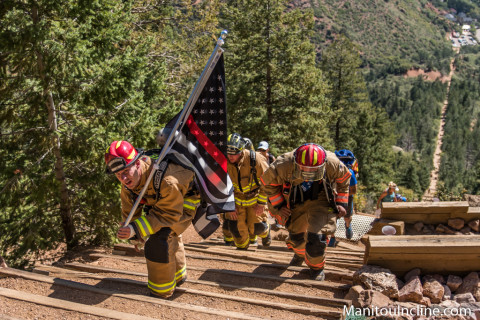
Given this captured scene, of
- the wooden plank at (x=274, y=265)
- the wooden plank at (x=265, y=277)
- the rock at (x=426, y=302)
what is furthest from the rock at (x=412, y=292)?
the wooden plank at (x=274, y=265)

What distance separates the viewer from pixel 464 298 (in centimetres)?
492

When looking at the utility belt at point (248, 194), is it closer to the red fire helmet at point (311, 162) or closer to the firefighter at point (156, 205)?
the red fire helmet at point (311, 162)

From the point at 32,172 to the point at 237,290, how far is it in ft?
17.3

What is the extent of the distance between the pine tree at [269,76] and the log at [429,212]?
44.7 feet

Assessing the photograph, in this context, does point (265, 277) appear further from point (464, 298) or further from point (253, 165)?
point (464, 298)

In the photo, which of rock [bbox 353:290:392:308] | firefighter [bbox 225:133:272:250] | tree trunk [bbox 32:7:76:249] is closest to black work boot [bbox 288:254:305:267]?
firefighter [bbox 225:133:272:250]

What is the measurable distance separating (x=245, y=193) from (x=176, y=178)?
322cm

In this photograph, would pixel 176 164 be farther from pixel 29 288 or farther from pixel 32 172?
pixel 32 172

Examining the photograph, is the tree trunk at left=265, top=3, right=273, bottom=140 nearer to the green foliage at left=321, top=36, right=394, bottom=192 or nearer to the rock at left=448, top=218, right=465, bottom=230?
the rock at left=448, top=218, right=465, bottom=230

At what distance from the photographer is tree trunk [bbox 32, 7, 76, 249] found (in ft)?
26.9

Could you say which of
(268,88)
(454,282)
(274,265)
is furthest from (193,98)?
(268,88)

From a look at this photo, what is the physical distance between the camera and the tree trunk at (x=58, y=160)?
26.9ft

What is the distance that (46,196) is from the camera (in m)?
8.92

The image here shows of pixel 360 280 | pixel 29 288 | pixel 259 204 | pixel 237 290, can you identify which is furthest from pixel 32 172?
pixel 360 280
